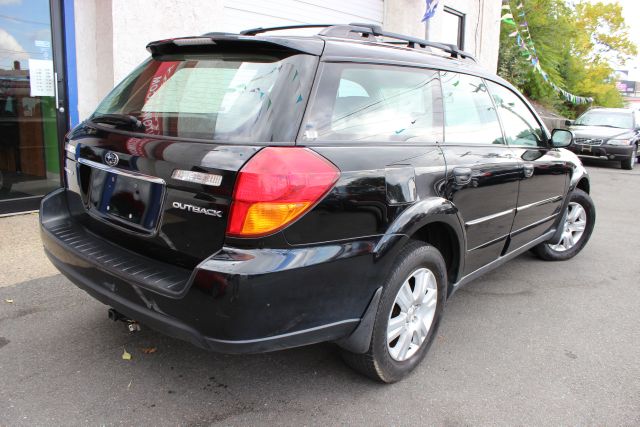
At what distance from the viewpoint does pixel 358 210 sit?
92.4 inches

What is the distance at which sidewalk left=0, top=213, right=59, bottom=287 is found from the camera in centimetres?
414

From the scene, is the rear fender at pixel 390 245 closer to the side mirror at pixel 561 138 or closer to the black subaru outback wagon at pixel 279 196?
the black subaru outback wagon at pixel 279 196

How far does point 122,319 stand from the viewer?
2.86 meters

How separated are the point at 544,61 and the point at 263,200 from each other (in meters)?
19.7

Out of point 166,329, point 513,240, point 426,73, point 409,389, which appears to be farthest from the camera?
point 513,240

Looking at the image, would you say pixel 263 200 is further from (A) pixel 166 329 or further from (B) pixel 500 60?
(B) pixel 500 60

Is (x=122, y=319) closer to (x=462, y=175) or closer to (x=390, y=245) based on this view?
(x=390, y=245)

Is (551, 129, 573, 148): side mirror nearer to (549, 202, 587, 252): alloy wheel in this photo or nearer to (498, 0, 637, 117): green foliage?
(549, 202, 587, 252): alloy wheel

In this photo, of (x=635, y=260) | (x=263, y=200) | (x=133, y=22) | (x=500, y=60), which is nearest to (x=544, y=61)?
(x=500, y=60)

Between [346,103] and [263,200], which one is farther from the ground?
[346,103]

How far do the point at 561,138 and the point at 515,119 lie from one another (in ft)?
2.07

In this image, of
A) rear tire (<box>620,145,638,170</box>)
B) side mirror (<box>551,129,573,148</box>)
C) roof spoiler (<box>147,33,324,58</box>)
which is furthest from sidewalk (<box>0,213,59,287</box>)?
rear tire (<box>620,145,638,170</box>)

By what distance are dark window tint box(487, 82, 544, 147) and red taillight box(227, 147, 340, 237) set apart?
2155 millimetres

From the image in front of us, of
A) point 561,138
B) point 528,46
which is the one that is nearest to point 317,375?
point 561,138
